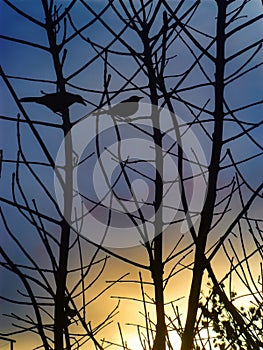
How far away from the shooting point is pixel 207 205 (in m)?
1.43

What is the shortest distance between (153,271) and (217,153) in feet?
1.35

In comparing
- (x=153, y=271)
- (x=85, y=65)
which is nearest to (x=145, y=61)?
(x=85, y=65)

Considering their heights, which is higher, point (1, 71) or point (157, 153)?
point (1, 71)

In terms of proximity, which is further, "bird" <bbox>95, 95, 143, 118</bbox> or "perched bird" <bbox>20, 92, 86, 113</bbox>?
"bird" <bbox>95, 95, 143, 118</bbox>

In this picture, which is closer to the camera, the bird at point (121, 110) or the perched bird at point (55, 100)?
the perched bird at point (55, 100)

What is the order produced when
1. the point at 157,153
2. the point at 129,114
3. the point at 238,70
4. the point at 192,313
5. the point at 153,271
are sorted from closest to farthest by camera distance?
the point at 192,313 → the point at 153,271 → the point at 157,153 → the point at 238,70 → the point at 129,114

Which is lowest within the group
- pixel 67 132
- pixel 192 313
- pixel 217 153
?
pixel 192 313

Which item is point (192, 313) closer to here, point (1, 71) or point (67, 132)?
point (67, 132)

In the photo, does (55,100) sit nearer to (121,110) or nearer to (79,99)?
(79,99)

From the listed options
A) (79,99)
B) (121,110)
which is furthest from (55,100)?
(121,110)

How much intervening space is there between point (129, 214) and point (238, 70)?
26.0 inches

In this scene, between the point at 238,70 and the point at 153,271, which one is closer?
the point at 153,271

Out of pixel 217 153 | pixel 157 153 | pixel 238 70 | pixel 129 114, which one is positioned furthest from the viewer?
pixel 129 114

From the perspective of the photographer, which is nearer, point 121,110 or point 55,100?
point 55,100
